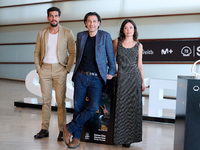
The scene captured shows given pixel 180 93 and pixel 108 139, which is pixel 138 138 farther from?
pixel 180 93

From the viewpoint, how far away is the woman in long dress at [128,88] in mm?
2680

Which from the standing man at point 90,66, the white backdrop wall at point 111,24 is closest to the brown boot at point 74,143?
the standing man at point 90,66

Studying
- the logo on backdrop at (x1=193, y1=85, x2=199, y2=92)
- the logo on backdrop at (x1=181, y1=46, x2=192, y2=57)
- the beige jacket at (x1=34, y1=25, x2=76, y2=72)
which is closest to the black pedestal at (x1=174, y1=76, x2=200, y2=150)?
the logo on backdrop at (x1=193, y1=85, x2=199, y2=92)

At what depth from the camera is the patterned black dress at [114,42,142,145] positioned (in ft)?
8.79

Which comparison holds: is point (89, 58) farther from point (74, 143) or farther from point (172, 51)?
point (172, 51)

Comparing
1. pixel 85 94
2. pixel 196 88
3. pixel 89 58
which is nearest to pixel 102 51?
pixel 89 58

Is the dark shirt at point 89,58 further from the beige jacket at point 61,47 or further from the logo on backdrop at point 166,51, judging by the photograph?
the logo on backdrop at point 166,51

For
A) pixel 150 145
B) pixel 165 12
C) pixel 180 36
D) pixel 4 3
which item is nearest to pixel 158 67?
pixel 180 36

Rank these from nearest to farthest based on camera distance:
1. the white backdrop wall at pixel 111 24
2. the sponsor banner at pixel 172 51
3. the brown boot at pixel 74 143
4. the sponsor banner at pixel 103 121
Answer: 1. the brown boot at pixel 74 143
2. the sponsor banner at pixel 103 121
3. the sponsor banner at pixel 172 51
4. the white backdrop wall at pixel 111 24

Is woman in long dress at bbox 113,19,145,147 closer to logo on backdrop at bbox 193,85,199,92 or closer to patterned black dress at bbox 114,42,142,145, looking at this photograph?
patterned black dress at bbox 114,42,142,145

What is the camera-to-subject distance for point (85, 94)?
103 inches

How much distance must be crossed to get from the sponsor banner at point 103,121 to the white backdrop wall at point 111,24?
4.32m

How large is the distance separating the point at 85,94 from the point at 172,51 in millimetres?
4719

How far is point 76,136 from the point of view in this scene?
2.70 metres
